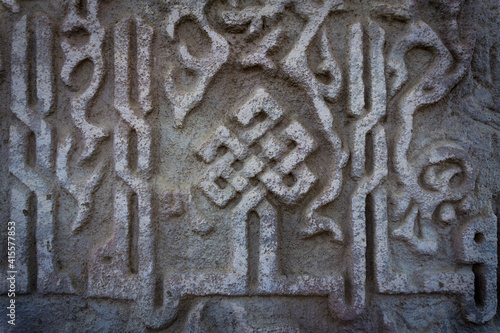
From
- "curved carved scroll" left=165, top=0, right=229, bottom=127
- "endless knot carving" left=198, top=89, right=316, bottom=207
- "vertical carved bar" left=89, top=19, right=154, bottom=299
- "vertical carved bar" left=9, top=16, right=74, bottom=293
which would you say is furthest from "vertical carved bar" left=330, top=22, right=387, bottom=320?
"vertical carved bar" left=9, top=16, right=74, bottom=293

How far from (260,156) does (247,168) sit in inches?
2.2

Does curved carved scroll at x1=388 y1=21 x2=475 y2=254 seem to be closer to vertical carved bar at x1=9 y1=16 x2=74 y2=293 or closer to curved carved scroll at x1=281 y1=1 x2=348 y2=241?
curved carved scroll at x1=281 y1=1 x2=348 y2=241

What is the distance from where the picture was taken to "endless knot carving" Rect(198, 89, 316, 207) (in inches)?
38.5

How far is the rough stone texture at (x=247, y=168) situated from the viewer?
0.97m

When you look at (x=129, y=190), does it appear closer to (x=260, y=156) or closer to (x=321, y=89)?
(x=260, y=156)

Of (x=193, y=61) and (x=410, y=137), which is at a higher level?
(x=193, y=61)

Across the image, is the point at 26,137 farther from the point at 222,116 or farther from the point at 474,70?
the point at 474,70

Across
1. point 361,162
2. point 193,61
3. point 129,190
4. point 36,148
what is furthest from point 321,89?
point 36,148

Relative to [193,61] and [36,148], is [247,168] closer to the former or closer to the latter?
[193,61]

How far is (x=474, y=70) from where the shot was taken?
106cm

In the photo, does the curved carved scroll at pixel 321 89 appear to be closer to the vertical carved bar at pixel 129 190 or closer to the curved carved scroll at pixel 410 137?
the curved carved scroll at pixel 410 137

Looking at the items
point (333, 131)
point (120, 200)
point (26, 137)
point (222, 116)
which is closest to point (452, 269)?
point (333, 131)

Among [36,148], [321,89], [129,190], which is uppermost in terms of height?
[321,89]

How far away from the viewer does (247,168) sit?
98 centimetres
